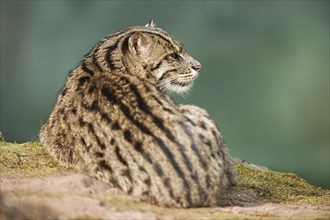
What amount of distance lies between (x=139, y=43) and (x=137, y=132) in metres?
3.21

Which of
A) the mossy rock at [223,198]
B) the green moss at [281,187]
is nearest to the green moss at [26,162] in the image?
the mossy rock at [223,198]

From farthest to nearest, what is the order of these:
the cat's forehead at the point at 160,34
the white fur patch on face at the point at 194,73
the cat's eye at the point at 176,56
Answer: the white fur patch on face at the point at 194,73 < the cat's eye at the point at 176,56 < the cat's forehead at the point at 160,34

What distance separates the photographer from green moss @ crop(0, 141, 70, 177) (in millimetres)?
13234

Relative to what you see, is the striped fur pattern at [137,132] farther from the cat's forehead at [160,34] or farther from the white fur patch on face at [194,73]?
the white fur patch on face at [194,73]

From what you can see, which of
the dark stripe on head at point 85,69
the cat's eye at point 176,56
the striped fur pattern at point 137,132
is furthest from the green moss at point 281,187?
the dark stripe on head at point 85,69

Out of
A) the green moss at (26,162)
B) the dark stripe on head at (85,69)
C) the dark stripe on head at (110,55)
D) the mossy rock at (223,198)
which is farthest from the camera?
the dark stripe on head at (110,55)

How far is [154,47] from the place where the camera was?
14328 mm

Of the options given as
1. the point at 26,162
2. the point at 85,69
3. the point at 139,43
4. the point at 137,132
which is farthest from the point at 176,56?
the point at 26,162

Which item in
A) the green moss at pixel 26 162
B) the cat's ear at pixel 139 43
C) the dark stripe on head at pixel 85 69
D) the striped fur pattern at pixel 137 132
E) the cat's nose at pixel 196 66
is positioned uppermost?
the cat's nose at pixel 196 66

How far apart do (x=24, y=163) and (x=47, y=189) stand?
3.11 meters

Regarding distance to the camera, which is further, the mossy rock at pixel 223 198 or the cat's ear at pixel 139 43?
the cat's ear at pixel 139 43

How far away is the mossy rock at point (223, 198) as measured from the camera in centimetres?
1094

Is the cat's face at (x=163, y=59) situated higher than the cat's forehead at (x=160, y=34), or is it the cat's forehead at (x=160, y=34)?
the cat's forehead at (x=160, y=34)

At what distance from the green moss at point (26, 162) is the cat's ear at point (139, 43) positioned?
2795 mm
